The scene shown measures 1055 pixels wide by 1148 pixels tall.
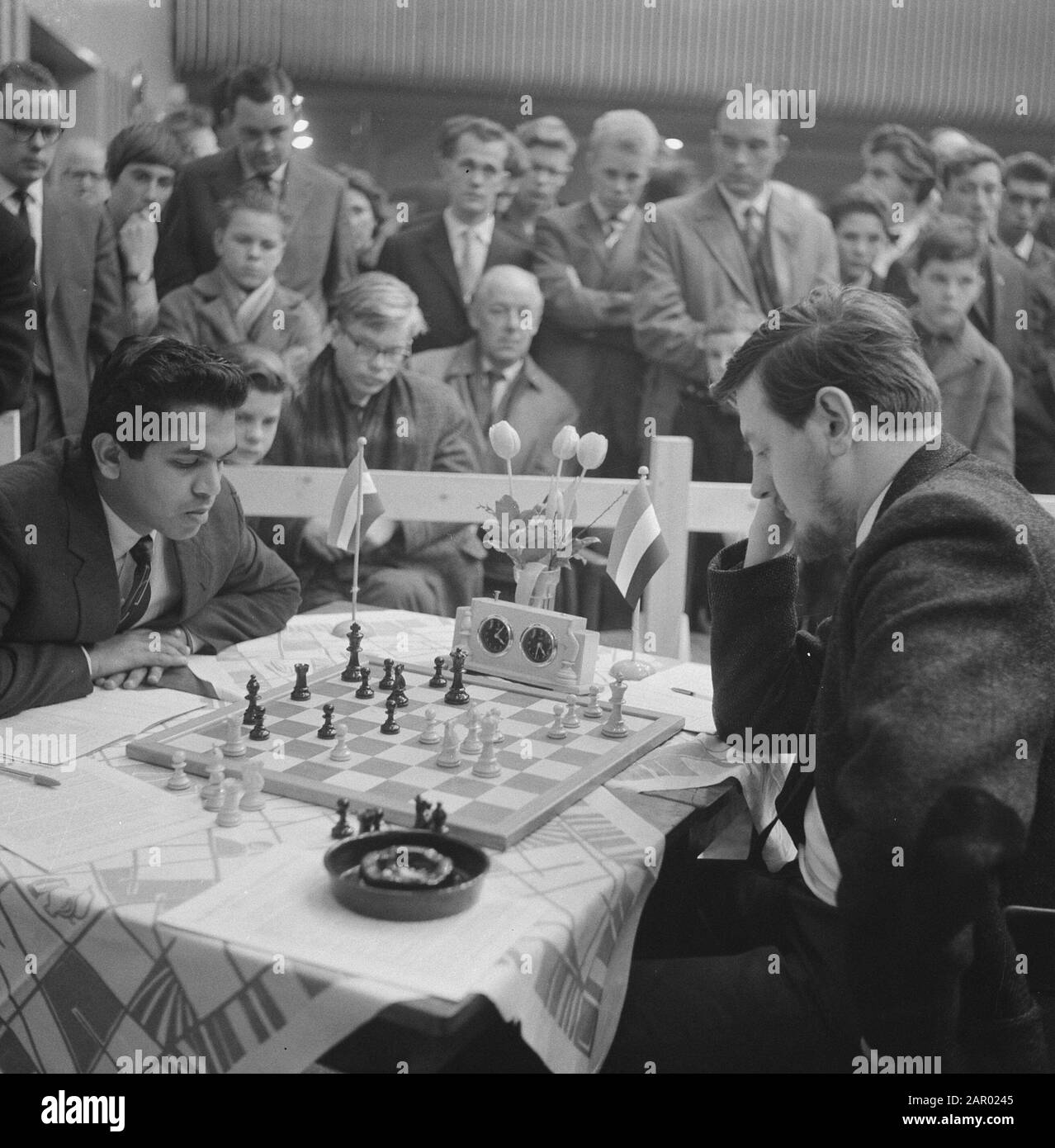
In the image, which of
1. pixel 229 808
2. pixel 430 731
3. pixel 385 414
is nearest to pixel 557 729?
pixel 430 731

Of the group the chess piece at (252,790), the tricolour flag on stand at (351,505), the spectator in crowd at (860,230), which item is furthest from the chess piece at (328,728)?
the spectator in crowd at (860,230)

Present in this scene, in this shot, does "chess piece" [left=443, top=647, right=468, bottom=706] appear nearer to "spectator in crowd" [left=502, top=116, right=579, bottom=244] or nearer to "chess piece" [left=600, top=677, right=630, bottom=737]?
"chess piece" [left=600, top=677, right=630, bottom=737]

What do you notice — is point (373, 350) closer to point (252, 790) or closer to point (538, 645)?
point (538, 645)

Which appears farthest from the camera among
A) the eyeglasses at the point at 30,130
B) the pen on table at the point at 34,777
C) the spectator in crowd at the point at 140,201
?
the spectator in crowd at the point at 140,201

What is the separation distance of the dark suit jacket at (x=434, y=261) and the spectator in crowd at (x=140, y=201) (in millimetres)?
919

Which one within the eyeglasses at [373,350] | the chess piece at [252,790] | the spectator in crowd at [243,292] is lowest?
the chess piece at [252,790]

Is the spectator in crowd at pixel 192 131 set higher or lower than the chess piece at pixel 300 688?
higher

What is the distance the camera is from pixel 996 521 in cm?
155

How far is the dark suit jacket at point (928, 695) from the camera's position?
1.42m

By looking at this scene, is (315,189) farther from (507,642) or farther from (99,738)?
(99,738)

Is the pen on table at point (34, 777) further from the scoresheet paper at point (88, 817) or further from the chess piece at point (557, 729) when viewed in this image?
the chess piece at point (557, 729)

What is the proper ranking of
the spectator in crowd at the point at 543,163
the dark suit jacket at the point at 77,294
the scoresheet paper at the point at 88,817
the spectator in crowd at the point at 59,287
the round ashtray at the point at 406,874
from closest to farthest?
the round ashtray at the point at 406,874
the scoresheet paper at the point at 88,817
the spectator in crowd at the point at 59,287
the dark suit jacket at the point at 77,294
the spectator in crowd at the point at 543,163
